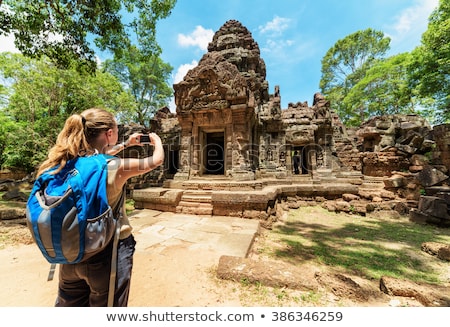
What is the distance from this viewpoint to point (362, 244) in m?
4.22

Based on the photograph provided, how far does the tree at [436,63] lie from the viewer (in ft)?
39.5

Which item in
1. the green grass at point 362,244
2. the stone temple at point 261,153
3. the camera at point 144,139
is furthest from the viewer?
the stone temple at point 261,153

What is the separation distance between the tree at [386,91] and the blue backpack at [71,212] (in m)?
22.4

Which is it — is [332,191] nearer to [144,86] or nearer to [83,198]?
[83,198]

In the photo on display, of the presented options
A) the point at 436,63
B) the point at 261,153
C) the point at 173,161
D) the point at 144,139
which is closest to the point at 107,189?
the point at 144,139

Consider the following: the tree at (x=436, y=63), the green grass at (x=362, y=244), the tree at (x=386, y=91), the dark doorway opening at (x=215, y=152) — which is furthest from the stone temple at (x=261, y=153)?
the tree at (x=386, y=91)

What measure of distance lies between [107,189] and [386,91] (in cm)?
2586

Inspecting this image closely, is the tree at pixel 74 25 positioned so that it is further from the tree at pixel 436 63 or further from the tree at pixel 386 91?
the tree at pixel 386 91

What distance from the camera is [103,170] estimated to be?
1133 millimetres

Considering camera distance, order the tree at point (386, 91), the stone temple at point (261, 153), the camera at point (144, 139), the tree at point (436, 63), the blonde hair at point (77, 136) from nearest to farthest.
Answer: the blonde hair at point (77, 136) → the camera at point (144, 139) → the stone temple at point (261, 153) → the tree at point (436, 63) → the tree at point (386, 91)

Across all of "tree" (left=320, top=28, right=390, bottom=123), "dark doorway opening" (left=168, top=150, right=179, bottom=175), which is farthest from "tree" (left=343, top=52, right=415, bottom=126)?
"dark doorway opening" (left=168, top=150, right=179, bottom=175)

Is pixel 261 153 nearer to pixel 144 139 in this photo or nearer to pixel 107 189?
pixel 144 139

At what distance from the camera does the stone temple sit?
6.45 meters
